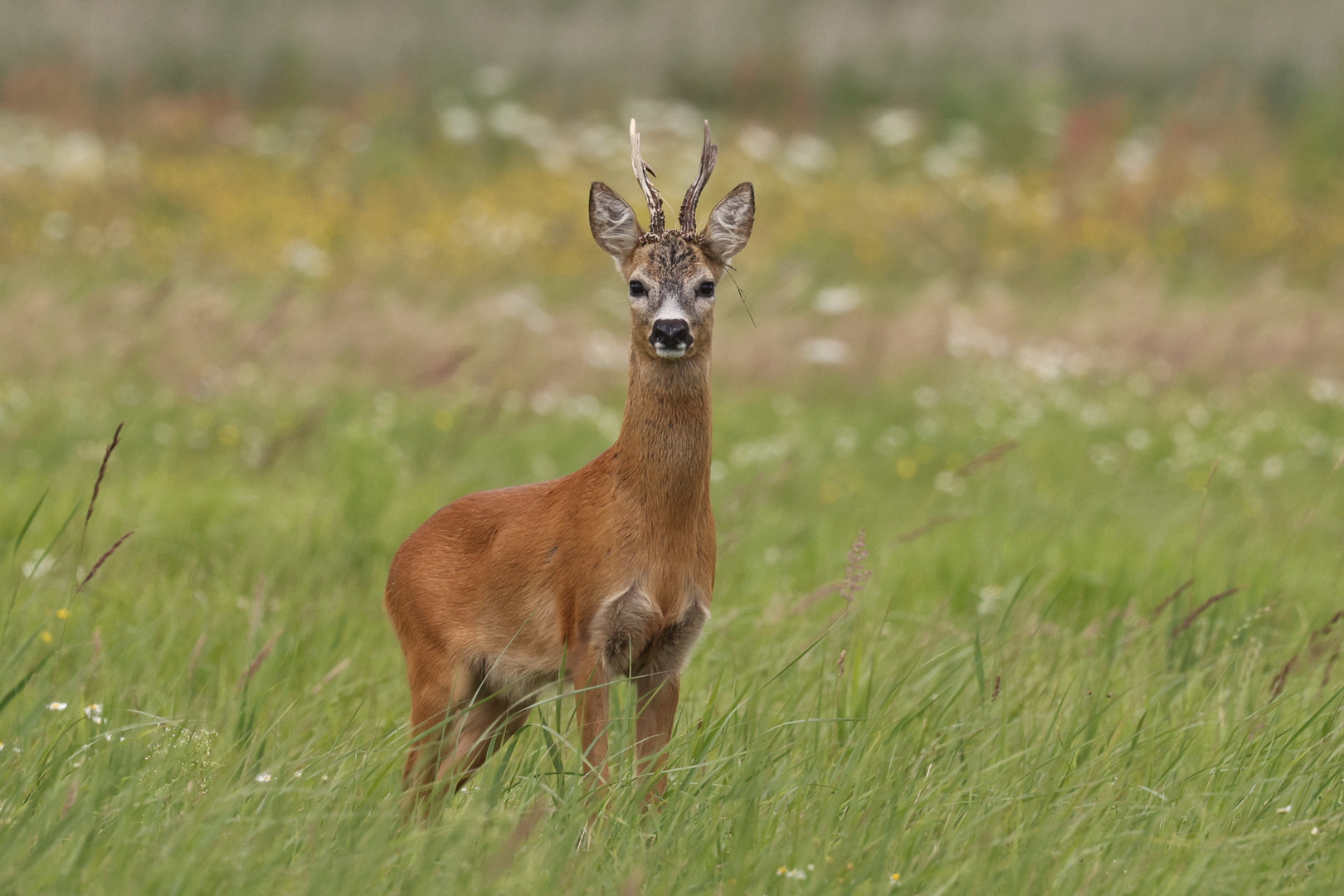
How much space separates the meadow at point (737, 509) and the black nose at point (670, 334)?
0.66 meters

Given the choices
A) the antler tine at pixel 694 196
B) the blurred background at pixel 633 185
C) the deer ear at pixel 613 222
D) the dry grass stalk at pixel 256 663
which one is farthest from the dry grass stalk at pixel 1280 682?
the blurred background at pixel 633 185

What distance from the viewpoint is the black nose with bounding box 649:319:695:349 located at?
334 cm

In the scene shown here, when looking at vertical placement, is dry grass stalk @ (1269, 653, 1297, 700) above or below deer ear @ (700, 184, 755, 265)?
below

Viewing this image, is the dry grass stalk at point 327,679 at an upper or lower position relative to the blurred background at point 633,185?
lower

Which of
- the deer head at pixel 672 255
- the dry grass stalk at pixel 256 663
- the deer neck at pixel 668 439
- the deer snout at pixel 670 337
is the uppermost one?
the deer head at pixel 672 255

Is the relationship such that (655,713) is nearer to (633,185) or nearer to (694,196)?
(694,196)

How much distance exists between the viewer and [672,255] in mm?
3521

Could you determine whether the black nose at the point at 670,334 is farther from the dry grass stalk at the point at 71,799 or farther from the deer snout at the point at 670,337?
the dry grass stalk at the point at 71,799

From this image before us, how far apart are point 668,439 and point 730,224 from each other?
0.63 m

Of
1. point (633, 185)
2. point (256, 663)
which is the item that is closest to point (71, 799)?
point (256, 663)

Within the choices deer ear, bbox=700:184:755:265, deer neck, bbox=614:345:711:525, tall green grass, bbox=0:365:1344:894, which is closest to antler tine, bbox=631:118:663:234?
deer ear, bbox=700:184:755:265

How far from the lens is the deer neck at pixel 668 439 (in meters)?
3.37

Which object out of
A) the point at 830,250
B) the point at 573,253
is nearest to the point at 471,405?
the point at 573,253

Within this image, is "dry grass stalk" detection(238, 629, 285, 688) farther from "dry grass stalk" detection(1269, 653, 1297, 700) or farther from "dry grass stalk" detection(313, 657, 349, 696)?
"dry grass stalk" detection(1269, 653, 1297, 700)
